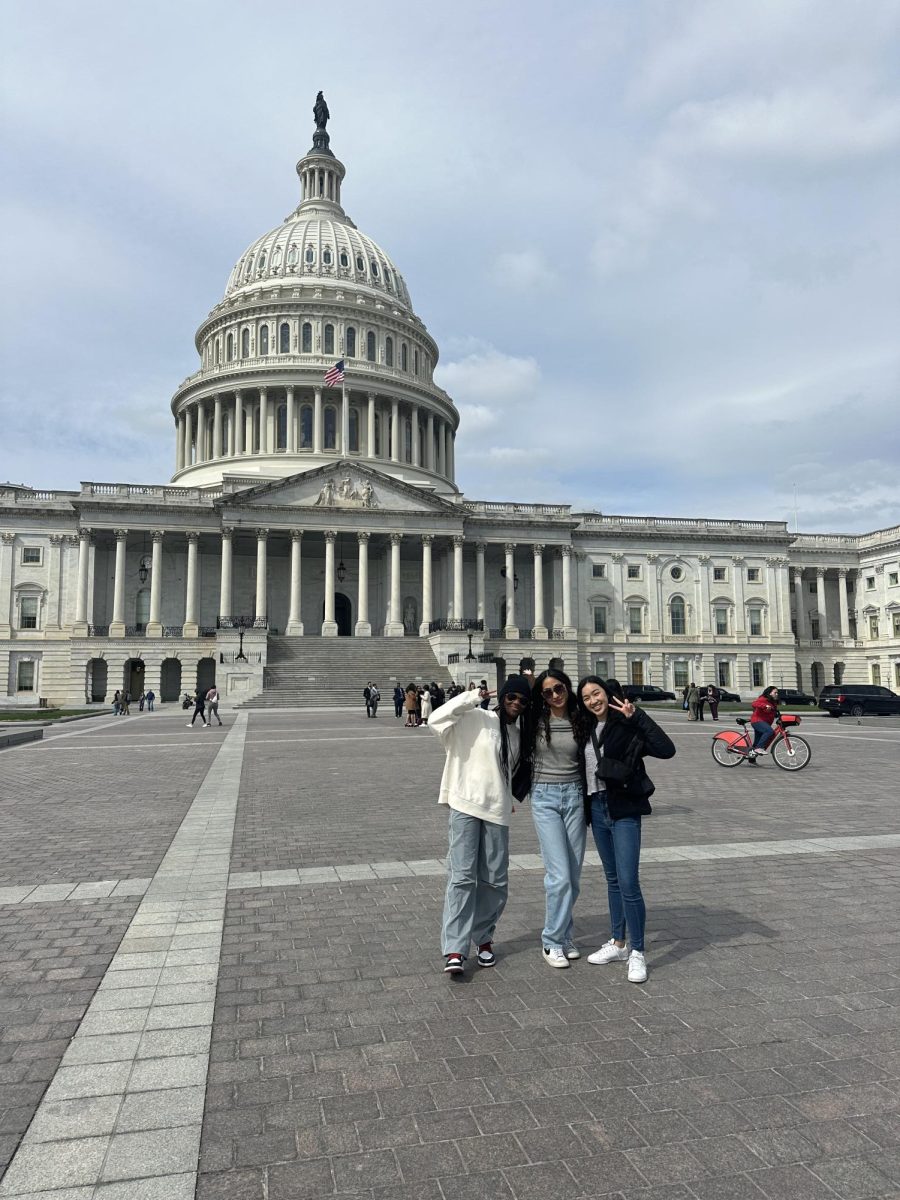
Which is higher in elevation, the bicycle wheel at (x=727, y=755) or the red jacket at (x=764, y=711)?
the red jacket at (x=764, y=711)

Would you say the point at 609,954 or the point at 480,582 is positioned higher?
the point at 480,582

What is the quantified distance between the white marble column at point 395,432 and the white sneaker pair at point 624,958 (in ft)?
235

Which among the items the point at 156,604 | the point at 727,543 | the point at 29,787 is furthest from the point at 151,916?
the point at 727,543

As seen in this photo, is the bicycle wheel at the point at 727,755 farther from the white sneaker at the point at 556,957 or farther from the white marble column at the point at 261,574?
the white marble column at the point at 261,574

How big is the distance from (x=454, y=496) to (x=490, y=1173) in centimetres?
6565

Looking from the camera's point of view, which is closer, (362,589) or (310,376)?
(362,589)

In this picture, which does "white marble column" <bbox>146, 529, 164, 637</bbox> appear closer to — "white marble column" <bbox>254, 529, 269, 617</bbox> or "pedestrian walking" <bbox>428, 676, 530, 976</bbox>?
"white marble column" <bbox>254, 529, 269, 617</bbox>

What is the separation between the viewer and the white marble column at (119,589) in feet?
189

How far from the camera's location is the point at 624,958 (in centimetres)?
593

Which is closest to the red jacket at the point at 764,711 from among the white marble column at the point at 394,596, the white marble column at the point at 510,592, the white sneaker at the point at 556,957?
the white sneaker at the point at 556,957

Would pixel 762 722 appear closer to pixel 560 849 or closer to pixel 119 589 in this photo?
pixel 560 849

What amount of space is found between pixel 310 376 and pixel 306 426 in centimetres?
453

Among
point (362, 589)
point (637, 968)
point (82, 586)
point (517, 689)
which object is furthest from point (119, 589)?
point (637, 968)

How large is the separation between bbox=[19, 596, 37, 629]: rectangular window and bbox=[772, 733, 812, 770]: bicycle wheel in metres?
57.5
